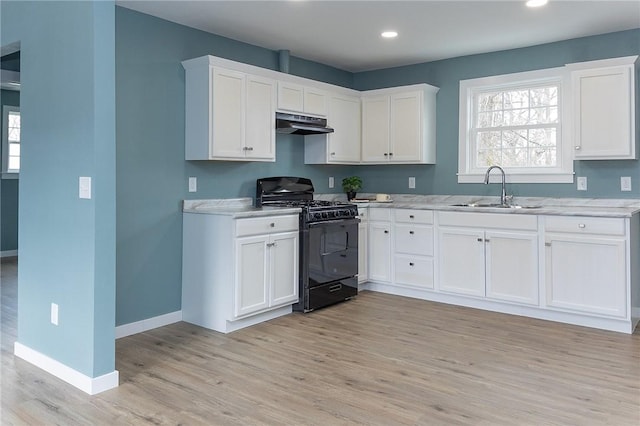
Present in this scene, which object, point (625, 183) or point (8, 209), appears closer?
point (625, 183)

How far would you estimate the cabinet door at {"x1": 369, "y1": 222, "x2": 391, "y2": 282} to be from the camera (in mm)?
5156

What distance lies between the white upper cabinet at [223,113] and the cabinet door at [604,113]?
271 cm

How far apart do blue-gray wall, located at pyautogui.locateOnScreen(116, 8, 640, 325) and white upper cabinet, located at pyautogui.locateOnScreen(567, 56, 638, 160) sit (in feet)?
0.93

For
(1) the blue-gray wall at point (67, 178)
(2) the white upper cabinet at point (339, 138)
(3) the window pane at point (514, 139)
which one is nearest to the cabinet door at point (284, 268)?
(2) the white upper cabinet at point (339, 138)

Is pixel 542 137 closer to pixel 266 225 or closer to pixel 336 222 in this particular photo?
pixel 336 222

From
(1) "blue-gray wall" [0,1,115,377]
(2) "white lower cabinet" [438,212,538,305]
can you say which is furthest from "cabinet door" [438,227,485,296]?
(1) "blue-gray wall" [0,1,115,377]

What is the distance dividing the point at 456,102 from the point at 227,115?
2.53 meters

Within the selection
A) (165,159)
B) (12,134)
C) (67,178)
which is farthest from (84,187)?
(12,134)

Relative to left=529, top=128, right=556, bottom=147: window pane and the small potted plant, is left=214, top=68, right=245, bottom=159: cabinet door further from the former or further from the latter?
left=529, top=128, right=556, bottom=147: window pane

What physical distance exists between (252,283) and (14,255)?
5600 millimetres

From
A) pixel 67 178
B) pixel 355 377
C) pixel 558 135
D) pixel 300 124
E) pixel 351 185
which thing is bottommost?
pixel 355 377

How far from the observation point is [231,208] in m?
4.56

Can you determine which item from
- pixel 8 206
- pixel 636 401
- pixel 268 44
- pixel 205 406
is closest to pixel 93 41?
pixel 205 406

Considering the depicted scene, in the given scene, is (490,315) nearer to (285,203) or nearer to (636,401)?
(636,401)
